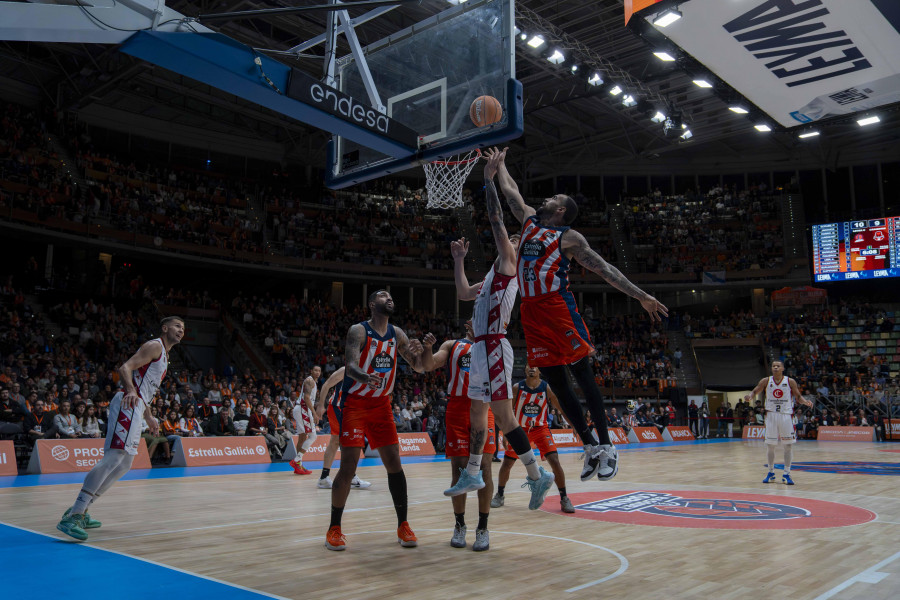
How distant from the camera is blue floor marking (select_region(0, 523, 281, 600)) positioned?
448 cm

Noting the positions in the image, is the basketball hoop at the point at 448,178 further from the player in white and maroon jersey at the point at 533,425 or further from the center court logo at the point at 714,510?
the center court logo at the point at 714,510

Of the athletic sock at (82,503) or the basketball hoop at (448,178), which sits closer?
the athletic sock at (82,503)

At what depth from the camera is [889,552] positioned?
5.95m

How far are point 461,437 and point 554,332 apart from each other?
2253 mm

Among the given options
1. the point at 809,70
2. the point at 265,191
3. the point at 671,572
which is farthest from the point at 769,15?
the point at 265,191

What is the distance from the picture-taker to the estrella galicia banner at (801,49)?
11914 mm

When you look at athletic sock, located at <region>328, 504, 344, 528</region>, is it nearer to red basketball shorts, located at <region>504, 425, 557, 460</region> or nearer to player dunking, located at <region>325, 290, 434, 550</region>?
player dunking, located at <region>325, 290, 434, 550</region>

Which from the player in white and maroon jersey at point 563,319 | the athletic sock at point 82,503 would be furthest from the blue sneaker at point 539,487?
the athletic sock at point 82,503

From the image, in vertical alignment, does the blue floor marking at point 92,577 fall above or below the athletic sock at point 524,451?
below

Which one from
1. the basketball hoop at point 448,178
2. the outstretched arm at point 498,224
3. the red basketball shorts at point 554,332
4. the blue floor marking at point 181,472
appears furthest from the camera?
the blue floor marking at point 181,472

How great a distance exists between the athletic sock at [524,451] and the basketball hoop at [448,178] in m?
4.48

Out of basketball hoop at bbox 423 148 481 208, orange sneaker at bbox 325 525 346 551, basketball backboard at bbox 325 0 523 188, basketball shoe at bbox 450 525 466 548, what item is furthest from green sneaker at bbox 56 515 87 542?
basketball hoop at bbox 423 148 481 208

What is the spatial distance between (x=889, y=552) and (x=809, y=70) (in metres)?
10.6

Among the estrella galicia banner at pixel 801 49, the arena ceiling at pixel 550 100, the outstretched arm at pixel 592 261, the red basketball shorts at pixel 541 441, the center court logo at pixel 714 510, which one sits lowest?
the center court logo at pixel 714 510
